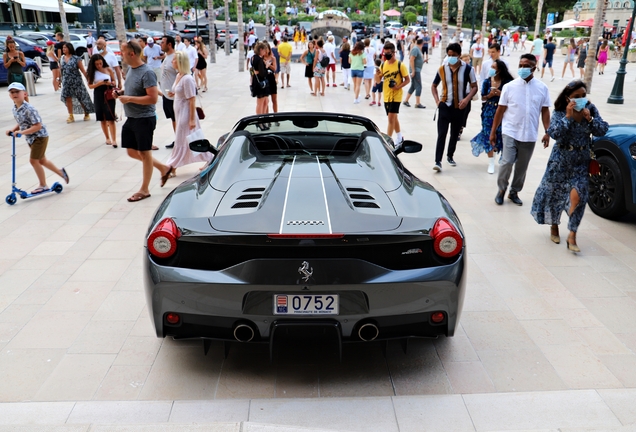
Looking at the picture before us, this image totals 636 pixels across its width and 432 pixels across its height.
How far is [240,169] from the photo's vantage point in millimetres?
4168

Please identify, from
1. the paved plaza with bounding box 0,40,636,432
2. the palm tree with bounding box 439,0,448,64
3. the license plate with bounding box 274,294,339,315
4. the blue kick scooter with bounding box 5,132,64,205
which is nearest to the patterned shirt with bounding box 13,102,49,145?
the blue kick scooter with bounding box 5,132,64,205

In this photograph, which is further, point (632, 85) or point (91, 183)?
point (632, 85)

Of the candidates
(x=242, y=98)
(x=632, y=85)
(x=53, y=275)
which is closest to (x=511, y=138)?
(x=53, y=275)

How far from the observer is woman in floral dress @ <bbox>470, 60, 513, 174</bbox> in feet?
27.8

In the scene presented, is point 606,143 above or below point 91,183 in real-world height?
above

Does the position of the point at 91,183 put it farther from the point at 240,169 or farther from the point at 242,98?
the point at 242,98

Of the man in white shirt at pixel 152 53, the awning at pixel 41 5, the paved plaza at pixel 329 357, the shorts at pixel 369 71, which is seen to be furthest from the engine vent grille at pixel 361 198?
the awning at pixel 41 5

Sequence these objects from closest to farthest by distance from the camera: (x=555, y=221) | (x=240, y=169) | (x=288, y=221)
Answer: (x=288, y=221) < (x=240, y=169) < (x=555, y=221)

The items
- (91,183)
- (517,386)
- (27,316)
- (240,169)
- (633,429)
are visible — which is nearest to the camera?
(633,429)

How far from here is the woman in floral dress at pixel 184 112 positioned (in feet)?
27.6

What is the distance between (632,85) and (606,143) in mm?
18282

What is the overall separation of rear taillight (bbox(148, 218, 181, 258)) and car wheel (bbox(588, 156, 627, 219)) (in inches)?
213

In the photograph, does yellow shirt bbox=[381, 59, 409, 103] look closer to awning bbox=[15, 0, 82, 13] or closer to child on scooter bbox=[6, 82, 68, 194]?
child on scooter bbox=[6, 82, 68, 194]

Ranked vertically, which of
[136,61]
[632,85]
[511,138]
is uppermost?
[136,61]
